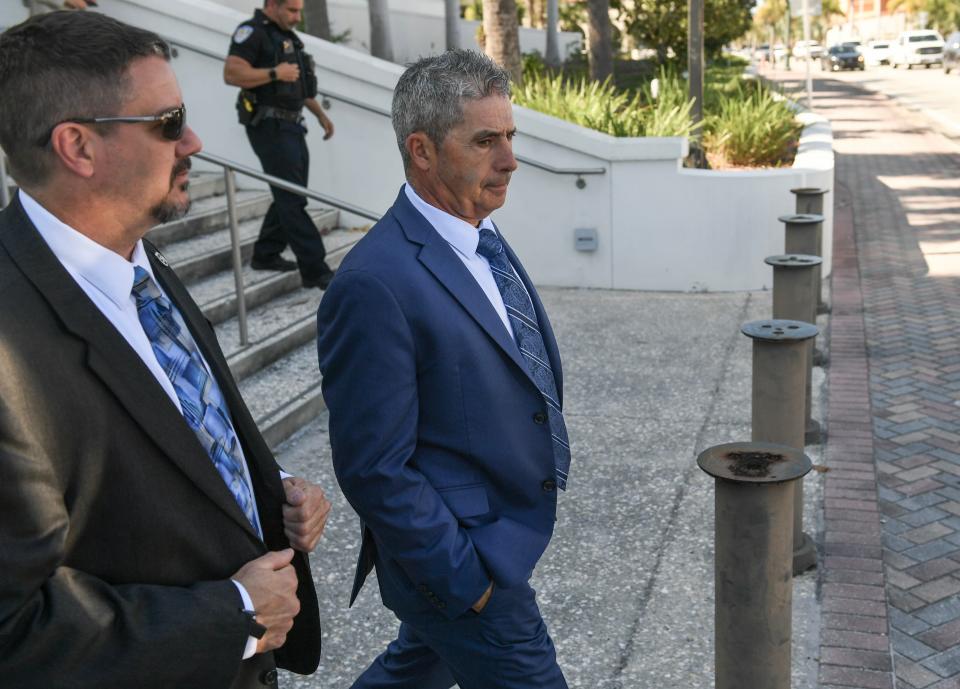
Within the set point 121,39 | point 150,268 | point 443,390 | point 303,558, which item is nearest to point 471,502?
point 443,390

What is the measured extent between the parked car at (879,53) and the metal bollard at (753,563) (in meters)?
64.0

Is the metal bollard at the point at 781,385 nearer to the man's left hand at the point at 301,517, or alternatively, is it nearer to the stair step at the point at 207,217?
the man's left hand at the point at 301,517

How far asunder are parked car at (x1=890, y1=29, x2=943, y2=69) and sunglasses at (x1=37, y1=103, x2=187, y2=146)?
191 feet

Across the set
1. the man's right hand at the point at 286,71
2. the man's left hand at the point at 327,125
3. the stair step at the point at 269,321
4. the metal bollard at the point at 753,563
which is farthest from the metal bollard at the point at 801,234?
the metal bollard at the point at 753,563

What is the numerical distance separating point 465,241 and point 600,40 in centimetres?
1599

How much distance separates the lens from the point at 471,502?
2262 mm

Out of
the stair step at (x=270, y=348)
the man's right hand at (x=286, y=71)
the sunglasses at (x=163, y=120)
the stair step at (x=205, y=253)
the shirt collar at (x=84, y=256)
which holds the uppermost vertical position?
the man's right hand at (x=286, y=71)

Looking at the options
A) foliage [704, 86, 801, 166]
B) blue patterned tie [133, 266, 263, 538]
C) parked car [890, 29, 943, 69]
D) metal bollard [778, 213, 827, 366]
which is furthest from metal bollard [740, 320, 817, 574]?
parked car [890, 29, 943, 69]

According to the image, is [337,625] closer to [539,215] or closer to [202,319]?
[202,319]

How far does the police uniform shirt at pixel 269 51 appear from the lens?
6590 millimetres

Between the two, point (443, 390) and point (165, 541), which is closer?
point (165, 541)

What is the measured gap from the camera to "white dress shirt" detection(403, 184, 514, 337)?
2348mm

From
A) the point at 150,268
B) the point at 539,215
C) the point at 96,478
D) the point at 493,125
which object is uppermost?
the point at 493,125

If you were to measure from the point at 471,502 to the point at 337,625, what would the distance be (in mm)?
1761
